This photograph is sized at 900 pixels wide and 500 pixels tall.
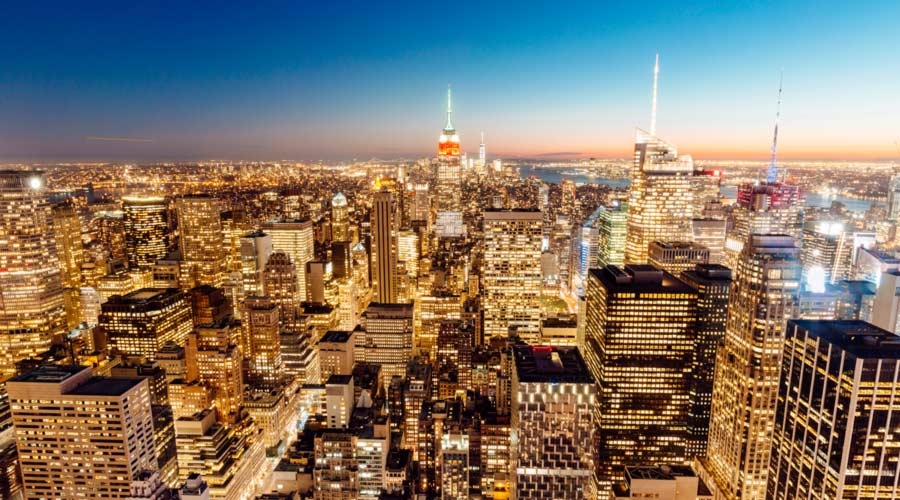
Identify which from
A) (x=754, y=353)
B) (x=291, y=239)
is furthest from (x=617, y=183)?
(x=754, y=353)

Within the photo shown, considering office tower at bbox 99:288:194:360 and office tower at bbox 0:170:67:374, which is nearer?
office tower at bbox 0:170:67:374

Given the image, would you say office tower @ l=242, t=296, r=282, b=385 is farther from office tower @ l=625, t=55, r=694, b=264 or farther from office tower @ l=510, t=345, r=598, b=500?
office tower @ l=625, t=55, r=694, b=264

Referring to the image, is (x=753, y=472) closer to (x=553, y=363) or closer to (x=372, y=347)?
(x=553, y=363)

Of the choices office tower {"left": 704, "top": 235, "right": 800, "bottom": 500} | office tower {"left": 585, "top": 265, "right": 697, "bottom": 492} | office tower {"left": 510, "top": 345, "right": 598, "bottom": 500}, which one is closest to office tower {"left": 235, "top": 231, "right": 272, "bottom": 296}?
office tower {"left": 585, "top": 265, "right": 697, "bottom": 492}

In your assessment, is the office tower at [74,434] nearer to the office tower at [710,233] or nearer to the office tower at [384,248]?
the office tower at [384,248]

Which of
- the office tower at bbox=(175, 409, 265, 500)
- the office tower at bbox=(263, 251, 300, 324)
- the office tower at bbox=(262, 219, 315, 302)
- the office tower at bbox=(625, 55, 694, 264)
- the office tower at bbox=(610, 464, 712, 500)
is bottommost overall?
the office tower at bbox=(175, 409, 265, 500)

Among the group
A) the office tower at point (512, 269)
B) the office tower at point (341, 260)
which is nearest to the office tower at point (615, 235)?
the office tower at point (512, 269)
